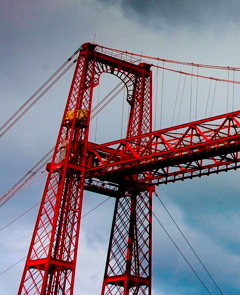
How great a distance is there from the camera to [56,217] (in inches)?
1821

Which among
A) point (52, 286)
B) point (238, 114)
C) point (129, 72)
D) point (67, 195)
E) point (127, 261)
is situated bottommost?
point (52, 286)

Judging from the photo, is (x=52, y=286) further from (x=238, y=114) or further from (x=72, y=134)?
(x=238, y=114)

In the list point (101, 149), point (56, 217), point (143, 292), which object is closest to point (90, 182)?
point (101, 149)

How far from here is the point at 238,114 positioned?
4425 cm

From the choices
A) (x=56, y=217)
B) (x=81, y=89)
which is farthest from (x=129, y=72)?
(x=56, y=217)

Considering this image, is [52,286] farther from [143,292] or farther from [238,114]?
[238,114]

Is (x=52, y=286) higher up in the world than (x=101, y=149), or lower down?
lower down

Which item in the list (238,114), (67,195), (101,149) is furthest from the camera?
(101,149)

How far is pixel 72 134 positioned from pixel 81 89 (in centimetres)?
462

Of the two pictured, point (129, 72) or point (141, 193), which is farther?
point (129, 72)

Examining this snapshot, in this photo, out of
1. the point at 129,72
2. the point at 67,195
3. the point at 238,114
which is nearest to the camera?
the point at 238,114

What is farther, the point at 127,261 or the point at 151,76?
the point at 151,76

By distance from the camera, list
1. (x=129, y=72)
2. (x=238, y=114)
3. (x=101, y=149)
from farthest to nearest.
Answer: (x=129, y=72)
(x=101, y=149)
(x=238, y=114)

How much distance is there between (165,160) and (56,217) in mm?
9751
